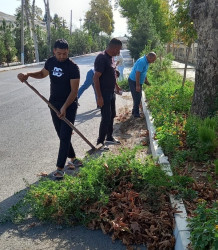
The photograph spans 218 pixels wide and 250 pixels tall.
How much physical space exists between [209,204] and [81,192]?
1.38 metres

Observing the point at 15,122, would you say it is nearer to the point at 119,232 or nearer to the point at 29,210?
the point at 29,210

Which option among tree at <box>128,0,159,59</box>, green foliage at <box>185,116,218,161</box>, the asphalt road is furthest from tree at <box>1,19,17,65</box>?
green foliage at <box>185,116,218,161</box>

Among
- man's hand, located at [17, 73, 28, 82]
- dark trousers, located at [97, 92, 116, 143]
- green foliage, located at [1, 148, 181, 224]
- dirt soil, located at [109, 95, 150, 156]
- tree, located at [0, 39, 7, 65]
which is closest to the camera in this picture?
green foliage, located at [1, 148, 181, 224]

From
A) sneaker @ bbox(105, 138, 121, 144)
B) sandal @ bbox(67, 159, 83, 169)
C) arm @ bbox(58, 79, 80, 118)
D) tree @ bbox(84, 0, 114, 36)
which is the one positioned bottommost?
sandal @ bbox(67, 159, 83, 169)

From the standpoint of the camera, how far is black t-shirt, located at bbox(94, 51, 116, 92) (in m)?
4.83

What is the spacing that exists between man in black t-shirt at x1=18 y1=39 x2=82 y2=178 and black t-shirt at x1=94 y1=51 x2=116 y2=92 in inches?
35.6

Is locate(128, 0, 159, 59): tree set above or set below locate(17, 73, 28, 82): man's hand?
above

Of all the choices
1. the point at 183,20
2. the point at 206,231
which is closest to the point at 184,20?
the point at 183,20

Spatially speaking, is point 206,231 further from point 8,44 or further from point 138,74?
point 8,44

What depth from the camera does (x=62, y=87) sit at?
406 centimetres

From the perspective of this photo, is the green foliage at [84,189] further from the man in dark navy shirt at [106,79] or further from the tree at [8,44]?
the tree at [8,44]

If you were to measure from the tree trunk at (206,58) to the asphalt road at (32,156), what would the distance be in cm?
225

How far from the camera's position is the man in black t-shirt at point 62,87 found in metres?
3.91

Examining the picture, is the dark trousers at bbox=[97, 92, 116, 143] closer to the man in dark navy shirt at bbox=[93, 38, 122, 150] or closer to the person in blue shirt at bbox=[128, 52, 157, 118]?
the man in dark navy shirt at bbox=[93, 38, 122, 150]
